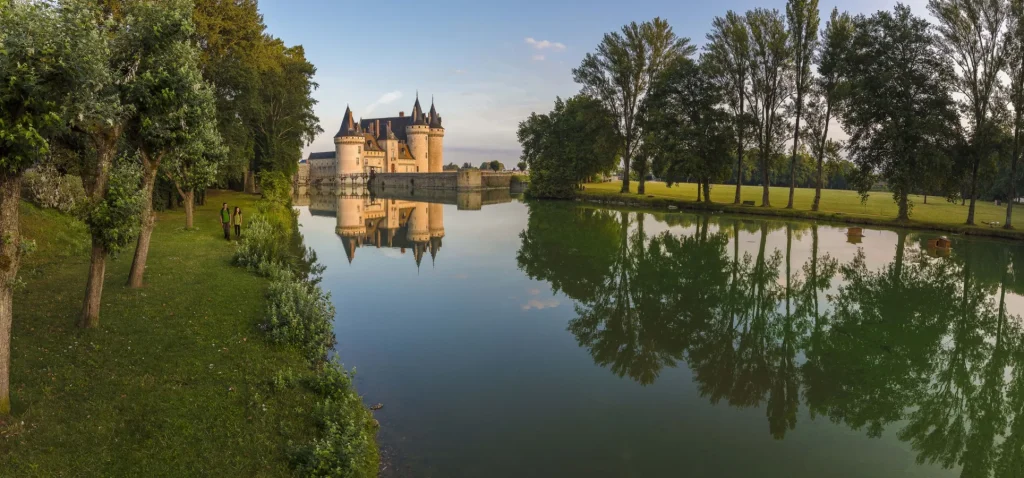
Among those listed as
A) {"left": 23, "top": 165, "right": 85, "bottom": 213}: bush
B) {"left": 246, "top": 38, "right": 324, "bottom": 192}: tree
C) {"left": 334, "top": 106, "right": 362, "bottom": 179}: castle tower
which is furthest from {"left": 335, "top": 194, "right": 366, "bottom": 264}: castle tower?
{"left": 334, "top": 106, "right": 362, "bottom": 179}: castle tower

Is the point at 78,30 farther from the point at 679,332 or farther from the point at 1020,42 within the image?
the point at 1020,42

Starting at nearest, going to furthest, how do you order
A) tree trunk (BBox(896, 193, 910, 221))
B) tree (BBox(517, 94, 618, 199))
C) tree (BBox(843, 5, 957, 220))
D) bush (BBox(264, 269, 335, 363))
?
bush (BBox(264, 269, 335, 363)), tree (BBox(843, 5, 957, 220)), tree trunk (BBox(896, 193, 910, 221)), tree (BBox(517, 94, 618, 199))

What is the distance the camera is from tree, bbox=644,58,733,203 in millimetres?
41125

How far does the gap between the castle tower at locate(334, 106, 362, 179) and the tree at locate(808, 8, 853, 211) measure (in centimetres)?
6227

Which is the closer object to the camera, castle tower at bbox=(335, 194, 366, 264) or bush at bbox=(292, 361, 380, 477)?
bush at bbox=(292, 361, 380, 477)

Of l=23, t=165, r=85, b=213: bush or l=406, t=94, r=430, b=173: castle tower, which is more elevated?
l=406, t=94, r=430, b=173: castle tower

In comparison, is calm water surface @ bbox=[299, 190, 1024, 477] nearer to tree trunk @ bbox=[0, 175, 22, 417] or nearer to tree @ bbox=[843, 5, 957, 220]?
tree trunk @ bbox=[0, 175, 22, 417]

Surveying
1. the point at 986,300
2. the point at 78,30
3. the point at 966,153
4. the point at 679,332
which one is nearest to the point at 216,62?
the point at 78,30

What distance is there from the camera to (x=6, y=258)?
5.87 metres

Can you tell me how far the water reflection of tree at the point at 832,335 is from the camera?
324 inches

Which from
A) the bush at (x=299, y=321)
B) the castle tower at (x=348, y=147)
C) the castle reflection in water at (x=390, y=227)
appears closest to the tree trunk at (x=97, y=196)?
the bush at (x=299, y=321)

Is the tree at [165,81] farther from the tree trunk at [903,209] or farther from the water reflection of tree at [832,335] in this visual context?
the tree trunk at [903,209]

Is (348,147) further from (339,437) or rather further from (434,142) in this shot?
(339,437)

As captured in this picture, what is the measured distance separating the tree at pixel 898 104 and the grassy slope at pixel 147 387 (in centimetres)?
3371
